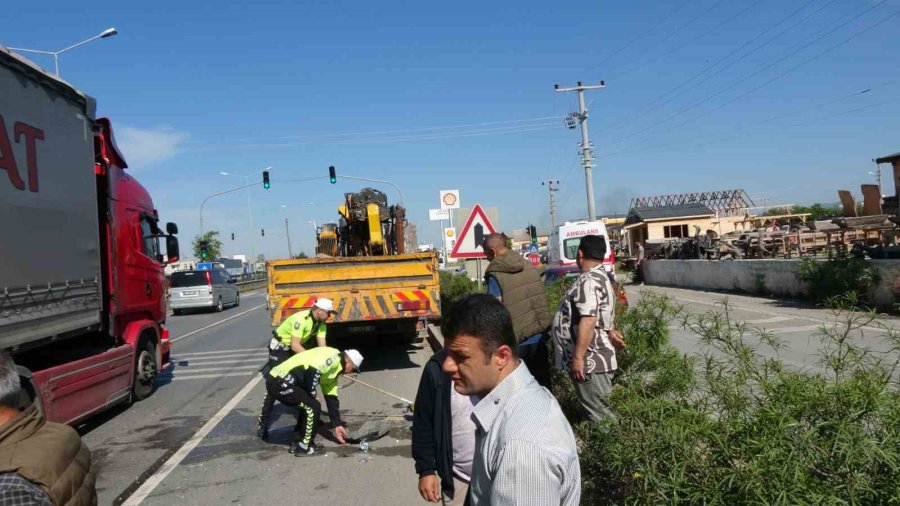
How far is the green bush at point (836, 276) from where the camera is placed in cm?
1428

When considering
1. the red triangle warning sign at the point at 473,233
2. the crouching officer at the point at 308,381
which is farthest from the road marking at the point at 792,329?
the crouching officer at the point at 308,381

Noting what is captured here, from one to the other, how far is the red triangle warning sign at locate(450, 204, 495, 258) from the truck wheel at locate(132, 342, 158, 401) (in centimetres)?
485

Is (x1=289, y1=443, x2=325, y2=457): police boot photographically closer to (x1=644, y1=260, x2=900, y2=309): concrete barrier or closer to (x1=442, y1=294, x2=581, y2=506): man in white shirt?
(x1=442, y1=294, x2=581, y2=506): man in white shirt

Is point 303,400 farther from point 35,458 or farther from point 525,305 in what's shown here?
point 35,458

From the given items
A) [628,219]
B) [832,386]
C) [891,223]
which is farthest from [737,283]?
[628,219]

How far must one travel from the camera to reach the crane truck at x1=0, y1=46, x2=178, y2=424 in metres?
6.29

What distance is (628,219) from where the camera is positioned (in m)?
50.1

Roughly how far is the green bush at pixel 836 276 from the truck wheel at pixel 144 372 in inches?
499

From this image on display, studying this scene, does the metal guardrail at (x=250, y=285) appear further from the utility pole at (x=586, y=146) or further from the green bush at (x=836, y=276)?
the green bush at (x=836, y=276)

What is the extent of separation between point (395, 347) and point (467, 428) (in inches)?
420

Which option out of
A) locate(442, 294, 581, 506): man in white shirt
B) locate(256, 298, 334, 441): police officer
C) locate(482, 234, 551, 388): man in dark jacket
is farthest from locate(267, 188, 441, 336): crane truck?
locate(442, 294, 581, 506): man in white shirt

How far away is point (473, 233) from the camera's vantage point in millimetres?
11039

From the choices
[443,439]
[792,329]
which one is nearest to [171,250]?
[443,439]

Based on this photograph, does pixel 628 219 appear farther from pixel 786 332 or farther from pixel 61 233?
pixel 61 233
